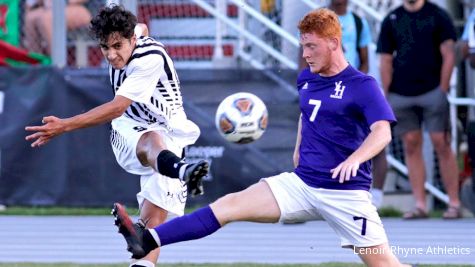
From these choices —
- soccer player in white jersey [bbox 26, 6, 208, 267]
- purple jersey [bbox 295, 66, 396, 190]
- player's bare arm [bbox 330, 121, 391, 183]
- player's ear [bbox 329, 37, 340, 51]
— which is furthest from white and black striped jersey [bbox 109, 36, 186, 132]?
player's bare arm [bbox 330, 121, 391, 183]

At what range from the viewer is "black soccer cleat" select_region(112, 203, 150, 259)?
24.0 ft

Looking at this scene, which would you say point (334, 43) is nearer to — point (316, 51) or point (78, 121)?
point (316, 51)

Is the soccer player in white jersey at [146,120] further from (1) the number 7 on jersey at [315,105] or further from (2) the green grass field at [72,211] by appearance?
(2) the green grass field at [72,211]

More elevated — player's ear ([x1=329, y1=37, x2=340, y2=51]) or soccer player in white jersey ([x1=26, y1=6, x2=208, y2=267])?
player's ear ([x1=329, y1=37, x2=340, y2=51])

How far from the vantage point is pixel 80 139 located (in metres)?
13.9

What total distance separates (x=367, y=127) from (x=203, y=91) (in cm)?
654

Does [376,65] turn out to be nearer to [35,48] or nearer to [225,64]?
[225,64]

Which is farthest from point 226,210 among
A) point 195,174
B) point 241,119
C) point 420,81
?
point 420,81

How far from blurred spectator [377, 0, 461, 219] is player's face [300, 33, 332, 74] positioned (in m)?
5.54

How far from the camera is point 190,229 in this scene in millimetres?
7391

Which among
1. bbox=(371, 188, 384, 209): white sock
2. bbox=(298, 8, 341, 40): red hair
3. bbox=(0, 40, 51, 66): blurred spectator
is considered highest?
bbox=(298, 8, 341, 40): red hair

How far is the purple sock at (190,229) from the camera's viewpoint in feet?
24.2

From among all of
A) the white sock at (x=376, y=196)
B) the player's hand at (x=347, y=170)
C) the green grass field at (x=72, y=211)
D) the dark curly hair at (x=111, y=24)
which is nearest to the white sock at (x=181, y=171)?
the dark curly hair at (x=111, y=24)

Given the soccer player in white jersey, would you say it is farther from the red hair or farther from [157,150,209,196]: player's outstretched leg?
the red hair
